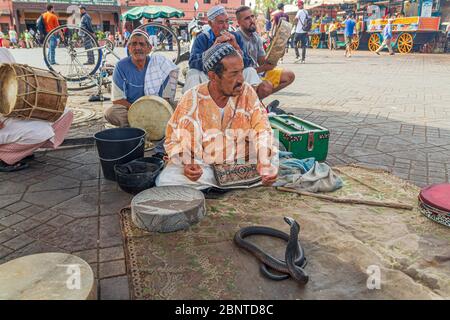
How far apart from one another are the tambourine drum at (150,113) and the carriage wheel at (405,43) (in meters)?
17.4

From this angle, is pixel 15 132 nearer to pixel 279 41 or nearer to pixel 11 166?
pixel 11 166

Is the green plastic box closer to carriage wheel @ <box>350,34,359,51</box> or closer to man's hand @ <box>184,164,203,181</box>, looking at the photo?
man's hand @ <box>184,164,203,181</box>

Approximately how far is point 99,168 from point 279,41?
2726 millimetres

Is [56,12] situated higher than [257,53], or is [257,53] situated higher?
[56,12]

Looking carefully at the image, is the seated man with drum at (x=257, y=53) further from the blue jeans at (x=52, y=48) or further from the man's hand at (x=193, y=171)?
the blue jeans at (x=52, y=48)

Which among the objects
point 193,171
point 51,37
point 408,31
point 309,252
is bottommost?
point 309,252

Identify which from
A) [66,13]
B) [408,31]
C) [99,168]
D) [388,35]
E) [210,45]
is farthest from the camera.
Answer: [66,13]

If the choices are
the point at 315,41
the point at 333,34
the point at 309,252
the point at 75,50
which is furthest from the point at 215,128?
the point at 315,41

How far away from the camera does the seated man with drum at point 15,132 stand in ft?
11.3

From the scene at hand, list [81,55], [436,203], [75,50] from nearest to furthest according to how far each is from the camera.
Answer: [436,203] < [75,50] < [81,55]

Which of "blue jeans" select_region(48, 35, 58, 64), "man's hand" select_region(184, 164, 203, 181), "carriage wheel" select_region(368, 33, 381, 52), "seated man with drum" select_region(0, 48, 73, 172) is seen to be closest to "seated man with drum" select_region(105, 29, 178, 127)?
"seated man with drum" select_region(0, 48, 73, 172)

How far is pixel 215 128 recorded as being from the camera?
115 inches

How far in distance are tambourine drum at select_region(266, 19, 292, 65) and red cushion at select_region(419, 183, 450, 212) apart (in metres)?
2.74
